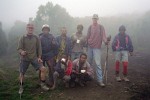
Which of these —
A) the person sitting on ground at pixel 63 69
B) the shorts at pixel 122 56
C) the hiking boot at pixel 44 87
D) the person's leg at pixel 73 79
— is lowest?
the hiking boot at pixel 44 87

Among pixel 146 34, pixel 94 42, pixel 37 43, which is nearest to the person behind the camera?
pixel 37 43

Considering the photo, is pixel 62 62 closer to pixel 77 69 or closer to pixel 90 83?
pixel 77 69

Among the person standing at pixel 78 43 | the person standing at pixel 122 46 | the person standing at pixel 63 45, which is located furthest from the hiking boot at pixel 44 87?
the person standing at pixel 122 46

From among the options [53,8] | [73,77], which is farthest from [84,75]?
[53,8]

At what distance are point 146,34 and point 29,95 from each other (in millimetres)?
33809

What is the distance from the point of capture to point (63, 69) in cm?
1034

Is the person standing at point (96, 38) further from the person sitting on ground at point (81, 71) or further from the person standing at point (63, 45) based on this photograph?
the person standing at point (63, 45)

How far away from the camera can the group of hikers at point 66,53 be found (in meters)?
10.0

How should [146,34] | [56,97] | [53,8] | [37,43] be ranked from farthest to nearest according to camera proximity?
[53,8], [146,34], [37,43], [56,97]

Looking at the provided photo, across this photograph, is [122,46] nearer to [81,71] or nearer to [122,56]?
[122,56]

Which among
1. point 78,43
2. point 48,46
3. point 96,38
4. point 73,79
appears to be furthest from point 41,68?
point 96,38

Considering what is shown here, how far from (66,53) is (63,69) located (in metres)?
0.84

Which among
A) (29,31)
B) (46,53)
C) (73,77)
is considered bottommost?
(73,77)

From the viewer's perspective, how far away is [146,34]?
40.5m
